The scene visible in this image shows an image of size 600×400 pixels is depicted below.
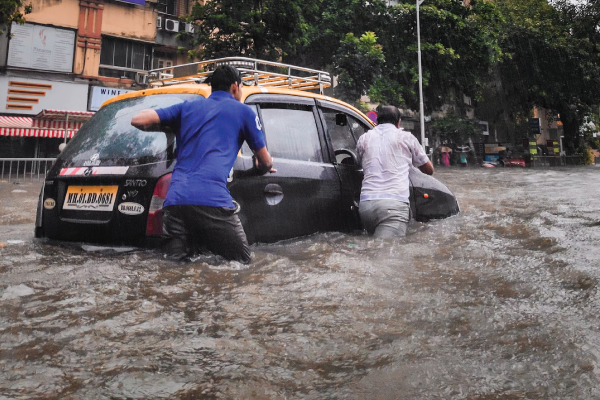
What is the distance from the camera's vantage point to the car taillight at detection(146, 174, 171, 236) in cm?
324

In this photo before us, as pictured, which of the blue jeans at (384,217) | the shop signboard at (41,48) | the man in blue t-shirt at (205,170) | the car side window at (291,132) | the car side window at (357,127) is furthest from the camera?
the shop signboard at (41,48)

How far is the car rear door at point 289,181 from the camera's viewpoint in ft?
12.0

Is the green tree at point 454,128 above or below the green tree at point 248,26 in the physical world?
below

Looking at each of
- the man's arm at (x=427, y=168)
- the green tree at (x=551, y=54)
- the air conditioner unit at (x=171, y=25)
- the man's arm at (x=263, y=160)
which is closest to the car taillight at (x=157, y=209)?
the man's arm at (x=263, y=160)

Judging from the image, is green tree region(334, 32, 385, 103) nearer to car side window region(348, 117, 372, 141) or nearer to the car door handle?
car side window region(348, 117, 372, 141)

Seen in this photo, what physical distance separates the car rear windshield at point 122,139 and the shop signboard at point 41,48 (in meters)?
16.9

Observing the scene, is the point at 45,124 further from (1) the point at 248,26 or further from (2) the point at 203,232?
(2) the point at 203,232

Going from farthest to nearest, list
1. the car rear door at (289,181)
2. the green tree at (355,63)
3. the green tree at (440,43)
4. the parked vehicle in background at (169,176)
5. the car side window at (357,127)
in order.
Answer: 1. the green tree at (440,43)
2. the green tree at (355,63)
3. the car side window at (357,127)
4. the car rear door at (289,181)
5. the parked vehicle in background at (169,176)

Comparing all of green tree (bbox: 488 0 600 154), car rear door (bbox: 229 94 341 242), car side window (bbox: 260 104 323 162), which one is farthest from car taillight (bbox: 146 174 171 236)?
green tree (bbox: 488 0 600 154)

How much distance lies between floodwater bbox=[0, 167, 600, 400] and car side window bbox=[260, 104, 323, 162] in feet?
2.38

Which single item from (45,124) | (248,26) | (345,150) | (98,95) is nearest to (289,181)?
(345,150)

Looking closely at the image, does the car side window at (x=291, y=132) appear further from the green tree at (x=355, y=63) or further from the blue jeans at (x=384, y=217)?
the green tree at (x=355, y=63)

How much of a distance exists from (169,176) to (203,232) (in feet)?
1.38

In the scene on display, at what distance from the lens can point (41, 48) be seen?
1866cm
